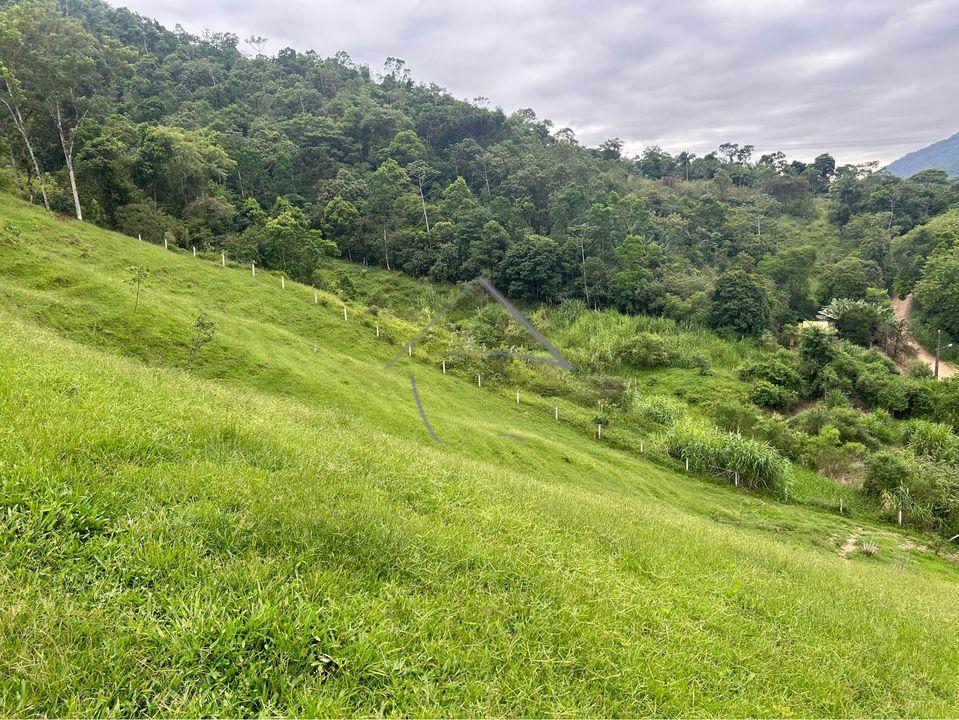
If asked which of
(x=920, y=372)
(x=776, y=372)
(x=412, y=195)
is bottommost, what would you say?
(x=776, y=372)

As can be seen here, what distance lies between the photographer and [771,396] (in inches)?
1193

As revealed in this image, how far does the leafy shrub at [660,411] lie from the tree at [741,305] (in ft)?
51.2

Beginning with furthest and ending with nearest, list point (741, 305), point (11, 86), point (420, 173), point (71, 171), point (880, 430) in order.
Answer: point (420, 173) < point (741, 305) < point (71, 171) < point (11, 86) < point (880, 430)

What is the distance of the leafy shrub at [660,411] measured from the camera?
25.6 metres

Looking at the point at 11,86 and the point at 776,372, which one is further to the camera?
the point at 776,372

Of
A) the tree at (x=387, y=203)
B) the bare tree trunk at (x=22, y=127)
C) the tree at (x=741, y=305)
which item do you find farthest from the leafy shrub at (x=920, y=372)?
the bare tree trunk at (x=22, y=127)

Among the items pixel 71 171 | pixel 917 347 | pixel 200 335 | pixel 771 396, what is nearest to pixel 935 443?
pixel 771 396

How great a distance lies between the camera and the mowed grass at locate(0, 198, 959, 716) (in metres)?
2.79

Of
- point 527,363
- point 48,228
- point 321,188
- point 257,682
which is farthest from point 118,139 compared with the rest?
point 257,682

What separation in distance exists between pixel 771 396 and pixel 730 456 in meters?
13.5

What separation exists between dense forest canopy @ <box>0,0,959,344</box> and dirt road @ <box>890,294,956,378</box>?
1307 millimetres

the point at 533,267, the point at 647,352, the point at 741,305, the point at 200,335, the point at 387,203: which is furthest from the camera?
the point at 387,203

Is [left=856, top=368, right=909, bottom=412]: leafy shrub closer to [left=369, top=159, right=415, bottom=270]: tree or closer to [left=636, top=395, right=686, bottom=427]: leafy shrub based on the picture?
[left=636, top=395, right=686, bottom=427]: leafy shrub

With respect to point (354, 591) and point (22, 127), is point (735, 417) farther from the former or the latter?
point (22, 127)
